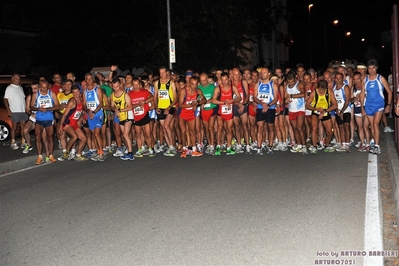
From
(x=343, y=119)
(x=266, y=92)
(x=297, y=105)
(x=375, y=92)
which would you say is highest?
(x=266, y=92)

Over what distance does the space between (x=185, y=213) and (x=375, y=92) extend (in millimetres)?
6258

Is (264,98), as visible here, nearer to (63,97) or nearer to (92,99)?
(92,99)

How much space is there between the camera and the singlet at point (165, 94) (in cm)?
1306

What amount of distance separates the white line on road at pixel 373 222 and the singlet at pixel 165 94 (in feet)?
16.3

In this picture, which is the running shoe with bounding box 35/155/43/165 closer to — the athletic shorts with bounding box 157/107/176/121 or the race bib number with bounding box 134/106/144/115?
the race bib number with bounding box 134/106/144/115

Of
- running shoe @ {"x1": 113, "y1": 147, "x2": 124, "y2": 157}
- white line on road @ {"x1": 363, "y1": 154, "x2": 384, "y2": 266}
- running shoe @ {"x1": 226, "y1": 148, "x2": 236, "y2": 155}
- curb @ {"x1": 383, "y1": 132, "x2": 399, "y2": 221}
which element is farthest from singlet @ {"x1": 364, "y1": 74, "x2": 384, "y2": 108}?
running shoe @ {"x1": 113, "y1": 147, "x2": 124, "y2": 157}

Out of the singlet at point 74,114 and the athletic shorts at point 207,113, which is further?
the athletic shorts at point 207,113

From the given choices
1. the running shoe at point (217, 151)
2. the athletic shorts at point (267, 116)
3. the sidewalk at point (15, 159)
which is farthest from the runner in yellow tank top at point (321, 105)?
the sidewalk at point (15, 159)

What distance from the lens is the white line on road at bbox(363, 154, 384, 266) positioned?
5.31 meters

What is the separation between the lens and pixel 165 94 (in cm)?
1308

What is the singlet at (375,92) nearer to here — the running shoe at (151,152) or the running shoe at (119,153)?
the running shoe at (151,152)

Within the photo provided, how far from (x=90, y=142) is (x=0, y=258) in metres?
7.45

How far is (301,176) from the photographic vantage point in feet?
32.3

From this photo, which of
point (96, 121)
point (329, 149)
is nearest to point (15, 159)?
point (96, 121)
